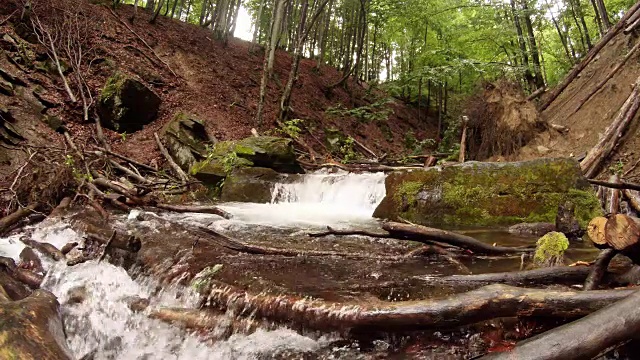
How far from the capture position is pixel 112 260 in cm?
438

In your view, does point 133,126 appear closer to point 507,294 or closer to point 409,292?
point 409,292

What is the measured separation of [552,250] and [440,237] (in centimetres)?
109

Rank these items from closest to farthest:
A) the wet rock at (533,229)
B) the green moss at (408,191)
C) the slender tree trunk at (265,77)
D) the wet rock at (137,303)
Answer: the wet rock at (137,303) → the wet rock at (533,229) → the green moss at (408,191) → the slender tree trunk at (265,77)

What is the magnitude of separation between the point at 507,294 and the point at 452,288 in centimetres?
74

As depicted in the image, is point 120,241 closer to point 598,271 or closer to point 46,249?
point 46,249

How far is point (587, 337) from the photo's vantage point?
82.0 inches

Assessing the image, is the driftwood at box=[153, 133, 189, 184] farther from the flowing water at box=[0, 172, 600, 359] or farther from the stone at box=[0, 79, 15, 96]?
the flowing water at box=[0, 172, 600, 359]

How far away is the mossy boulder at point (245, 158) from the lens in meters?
10.1

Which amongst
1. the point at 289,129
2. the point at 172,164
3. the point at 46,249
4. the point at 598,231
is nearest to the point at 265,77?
the point at 289,129

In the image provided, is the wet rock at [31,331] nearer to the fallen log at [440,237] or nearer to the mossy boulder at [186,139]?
the fallen log at [440,237]

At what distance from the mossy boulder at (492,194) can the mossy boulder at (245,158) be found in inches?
173

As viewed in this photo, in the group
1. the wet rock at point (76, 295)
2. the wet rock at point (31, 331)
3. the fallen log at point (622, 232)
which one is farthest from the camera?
the wet rock at point (76, 295)

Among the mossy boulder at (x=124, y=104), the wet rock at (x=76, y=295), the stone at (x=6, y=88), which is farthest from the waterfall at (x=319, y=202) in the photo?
the stone at (x=6, y=88)

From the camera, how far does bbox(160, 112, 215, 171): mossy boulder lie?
11.2 m
